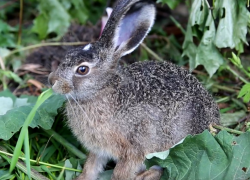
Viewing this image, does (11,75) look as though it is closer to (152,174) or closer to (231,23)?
(152,174)

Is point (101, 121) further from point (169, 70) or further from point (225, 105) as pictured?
point (225, 105)

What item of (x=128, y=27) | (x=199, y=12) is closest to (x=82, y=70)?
(x=128, y=27)

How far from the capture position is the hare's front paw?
3768mm

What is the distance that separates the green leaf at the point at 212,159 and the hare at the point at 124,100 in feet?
0.76

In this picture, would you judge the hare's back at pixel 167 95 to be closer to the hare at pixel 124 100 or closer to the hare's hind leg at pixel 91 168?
the hare at pixel 124 100

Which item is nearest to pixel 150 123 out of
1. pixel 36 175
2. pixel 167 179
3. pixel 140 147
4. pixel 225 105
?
pixel 140 147

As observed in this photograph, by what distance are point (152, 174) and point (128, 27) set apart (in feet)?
3.77

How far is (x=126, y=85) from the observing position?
3.75 metres

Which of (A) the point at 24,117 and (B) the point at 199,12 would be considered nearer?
(A) the point at 24,117

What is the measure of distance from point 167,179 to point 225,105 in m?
1.43

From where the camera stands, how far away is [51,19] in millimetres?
5996

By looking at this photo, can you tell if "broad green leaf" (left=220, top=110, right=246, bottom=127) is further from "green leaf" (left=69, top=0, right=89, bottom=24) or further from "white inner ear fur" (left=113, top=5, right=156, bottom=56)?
"green leaf" (left=69, top=0, right=89, bottom=24)

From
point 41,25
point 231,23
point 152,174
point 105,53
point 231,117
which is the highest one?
point 105,53

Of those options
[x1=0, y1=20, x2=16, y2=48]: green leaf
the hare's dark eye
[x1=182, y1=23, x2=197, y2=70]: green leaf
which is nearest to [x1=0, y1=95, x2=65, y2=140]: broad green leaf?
the hare's dark eye
